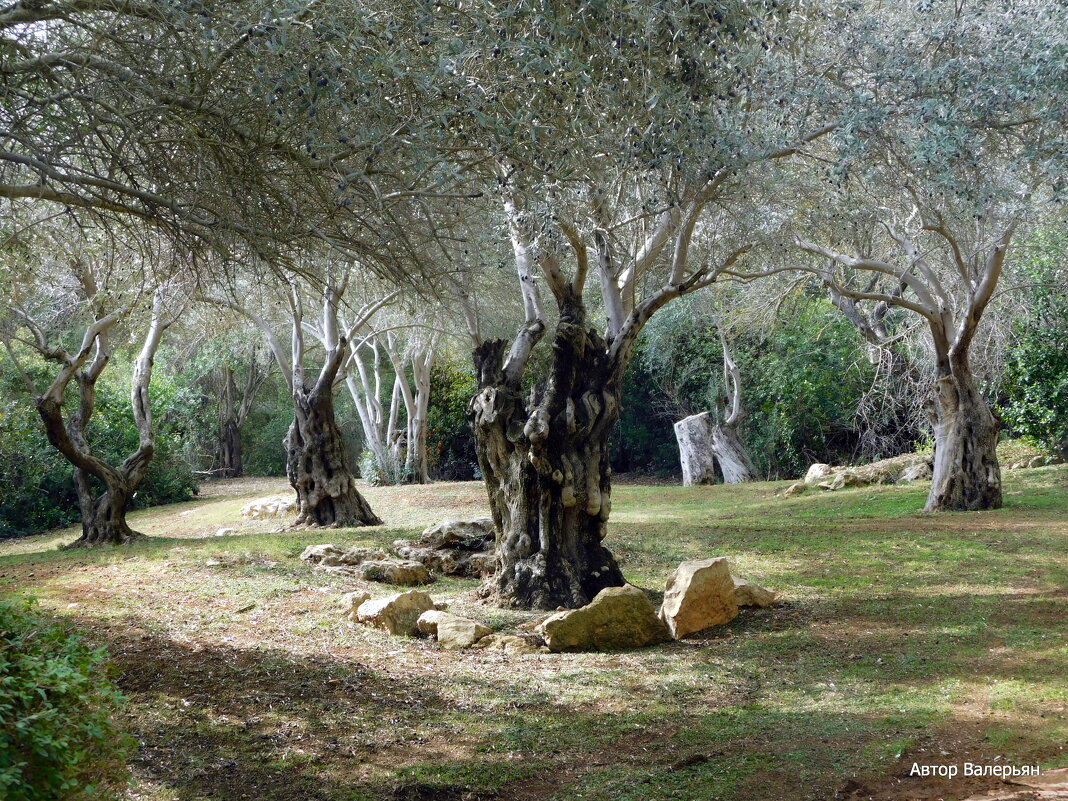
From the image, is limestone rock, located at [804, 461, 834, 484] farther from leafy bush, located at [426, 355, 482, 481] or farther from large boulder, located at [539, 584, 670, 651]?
large boulder, located at [539, 584, 670, 651]

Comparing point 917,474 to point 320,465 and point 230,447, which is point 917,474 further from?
point 230,447

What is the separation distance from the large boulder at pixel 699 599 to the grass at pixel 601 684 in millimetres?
142

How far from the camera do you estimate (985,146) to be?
8477 millimetres

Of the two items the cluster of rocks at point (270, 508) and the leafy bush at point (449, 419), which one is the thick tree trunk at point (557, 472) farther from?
the leafy bush at point (449, 419)

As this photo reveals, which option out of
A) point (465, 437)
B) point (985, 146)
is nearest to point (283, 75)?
point (985, 146)

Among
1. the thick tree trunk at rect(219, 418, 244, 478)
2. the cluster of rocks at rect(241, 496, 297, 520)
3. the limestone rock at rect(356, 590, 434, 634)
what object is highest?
the thick tree trunk at rect(219, 418, 244, 478)

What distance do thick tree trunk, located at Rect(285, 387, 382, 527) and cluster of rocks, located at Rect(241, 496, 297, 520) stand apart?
3.92 meters

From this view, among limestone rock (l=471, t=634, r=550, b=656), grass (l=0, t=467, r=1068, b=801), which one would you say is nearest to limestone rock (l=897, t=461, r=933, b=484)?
grass (l=0, t=467, r=1068, b=801)

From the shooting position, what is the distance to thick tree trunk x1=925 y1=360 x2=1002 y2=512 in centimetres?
1327

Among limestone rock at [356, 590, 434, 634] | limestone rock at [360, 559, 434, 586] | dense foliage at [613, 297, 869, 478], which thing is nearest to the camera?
limestone rock at [356, 590, 434, 634]

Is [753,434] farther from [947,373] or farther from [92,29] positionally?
[92,29]

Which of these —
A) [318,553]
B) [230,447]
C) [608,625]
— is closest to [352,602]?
[608,625]

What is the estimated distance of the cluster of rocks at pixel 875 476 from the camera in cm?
1712

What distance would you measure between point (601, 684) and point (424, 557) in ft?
15.4
